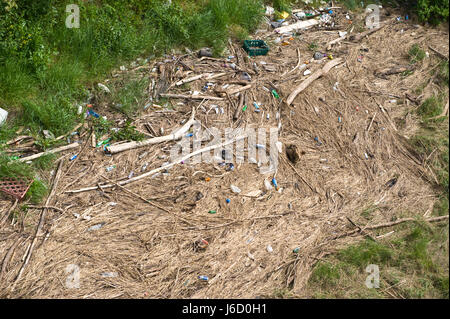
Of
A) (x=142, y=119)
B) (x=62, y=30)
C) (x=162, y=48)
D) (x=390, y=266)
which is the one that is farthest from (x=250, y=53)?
(x=390, y=266)

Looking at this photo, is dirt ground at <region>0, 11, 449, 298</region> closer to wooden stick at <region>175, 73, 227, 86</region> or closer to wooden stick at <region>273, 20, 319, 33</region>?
wooden stick at <region>175, 73, 227, 86</region>

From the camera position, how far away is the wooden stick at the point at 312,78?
5.11 meters

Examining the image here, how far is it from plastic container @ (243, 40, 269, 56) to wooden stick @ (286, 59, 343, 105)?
2.62ft

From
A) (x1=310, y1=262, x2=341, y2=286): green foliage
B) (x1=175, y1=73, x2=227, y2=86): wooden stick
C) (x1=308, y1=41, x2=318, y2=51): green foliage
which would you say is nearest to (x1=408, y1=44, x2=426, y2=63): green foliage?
(x1=308, y1=41, x2=318, y2=51): green foliage

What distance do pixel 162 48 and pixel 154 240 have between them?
285 centimetres

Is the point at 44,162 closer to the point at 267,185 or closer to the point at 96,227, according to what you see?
the point at 96,227

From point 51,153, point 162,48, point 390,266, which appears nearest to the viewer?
point 390,266

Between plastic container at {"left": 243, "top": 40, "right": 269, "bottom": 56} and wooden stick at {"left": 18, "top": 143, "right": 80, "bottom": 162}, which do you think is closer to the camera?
wooden stick at {"left": 18, "top": 143, "right": 80, "bottom": 162}

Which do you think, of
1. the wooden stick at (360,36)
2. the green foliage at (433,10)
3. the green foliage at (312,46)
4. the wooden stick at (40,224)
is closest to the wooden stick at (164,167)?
the wooden stick at (40,224)

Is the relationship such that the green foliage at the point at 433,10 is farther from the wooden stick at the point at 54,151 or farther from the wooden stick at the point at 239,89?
the wooden stick at the point at 54,151

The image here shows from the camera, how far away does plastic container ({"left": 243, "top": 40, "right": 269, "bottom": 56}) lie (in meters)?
5.74

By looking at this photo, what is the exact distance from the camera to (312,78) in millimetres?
5406

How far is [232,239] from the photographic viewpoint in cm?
385

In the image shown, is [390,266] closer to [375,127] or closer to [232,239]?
[232,239]
